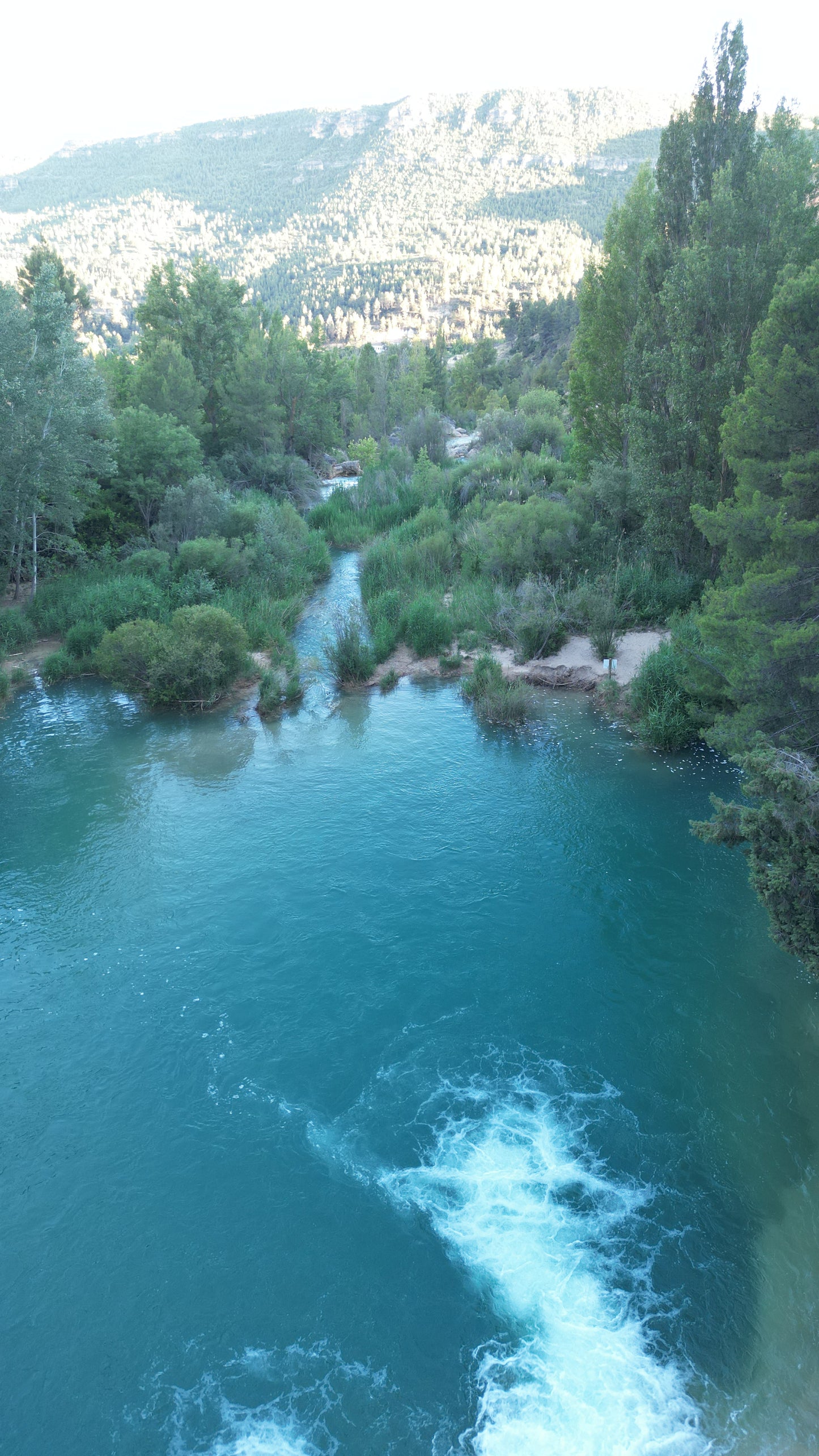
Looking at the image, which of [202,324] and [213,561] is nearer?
[213,561]

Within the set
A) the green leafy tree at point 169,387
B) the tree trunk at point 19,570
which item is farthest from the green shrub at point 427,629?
the green leafy tree at point 169,387

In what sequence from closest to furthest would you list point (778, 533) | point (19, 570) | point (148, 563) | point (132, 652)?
point (778, 533)
point (132, 652)
point (19, 570)
point (148, 563)

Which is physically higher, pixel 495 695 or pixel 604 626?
pixel 604 626

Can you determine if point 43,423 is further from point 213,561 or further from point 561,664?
point 561,664

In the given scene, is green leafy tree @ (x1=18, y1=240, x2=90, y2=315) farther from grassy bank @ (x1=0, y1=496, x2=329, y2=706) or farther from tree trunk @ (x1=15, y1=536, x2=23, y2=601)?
tree trunk @ (x1=15, y1=536, x2=23, y2=601)

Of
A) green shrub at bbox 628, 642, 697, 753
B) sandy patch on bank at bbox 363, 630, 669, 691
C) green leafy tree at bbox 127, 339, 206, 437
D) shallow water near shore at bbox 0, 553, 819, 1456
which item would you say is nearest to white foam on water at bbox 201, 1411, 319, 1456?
shallow water near shore at bbox 0, 553, 819, 1456

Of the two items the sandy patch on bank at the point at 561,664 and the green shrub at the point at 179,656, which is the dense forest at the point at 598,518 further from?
the sandy patch on bank at the point at 561,664

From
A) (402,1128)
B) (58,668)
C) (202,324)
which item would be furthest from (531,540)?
(202,324)

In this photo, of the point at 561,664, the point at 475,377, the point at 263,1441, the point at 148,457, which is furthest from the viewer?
the point at 475,377
